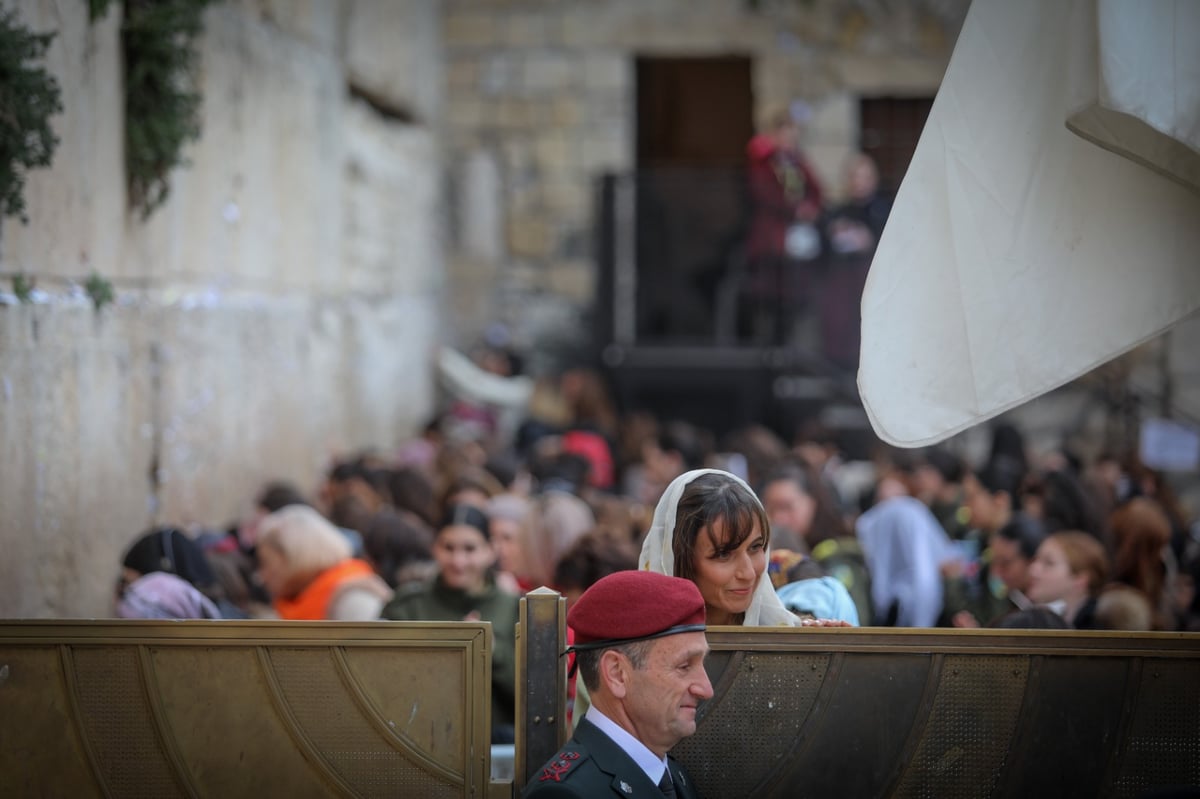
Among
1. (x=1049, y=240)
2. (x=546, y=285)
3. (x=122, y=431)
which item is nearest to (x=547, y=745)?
(x=1049, y=240)

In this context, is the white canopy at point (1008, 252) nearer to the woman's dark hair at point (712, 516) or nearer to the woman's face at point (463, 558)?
the woman's dark hair at point (712, 516)

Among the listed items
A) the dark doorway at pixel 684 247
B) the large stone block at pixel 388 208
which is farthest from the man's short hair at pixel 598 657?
the dark doorway at pixel 684 247

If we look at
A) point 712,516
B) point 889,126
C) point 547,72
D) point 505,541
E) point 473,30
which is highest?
point 473,30

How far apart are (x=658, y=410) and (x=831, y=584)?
1018cm

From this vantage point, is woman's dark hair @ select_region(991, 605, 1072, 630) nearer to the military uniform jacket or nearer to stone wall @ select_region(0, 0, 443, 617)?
the military uniform jacket

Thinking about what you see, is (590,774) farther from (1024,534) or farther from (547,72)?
(547,72)

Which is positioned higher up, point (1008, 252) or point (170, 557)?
point (1008, 252)

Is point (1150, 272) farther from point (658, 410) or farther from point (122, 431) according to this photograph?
point (658, 410)

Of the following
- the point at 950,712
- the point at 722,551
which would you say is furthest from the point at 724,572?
the point at 950,712

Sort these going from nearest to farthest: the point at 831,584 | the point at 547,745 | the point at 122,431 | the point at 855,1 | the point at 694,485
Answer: the point at 547,745 → the point at 694,485 → the point at 831,584 → the point at 122,431 → the point at 855,1

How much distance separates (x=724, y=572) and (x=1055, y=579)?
7.65 ft

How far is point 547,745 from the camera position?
2.82 m

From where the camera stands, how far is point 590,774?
2578mm

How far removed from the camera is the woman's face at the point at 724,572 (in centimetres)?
328
